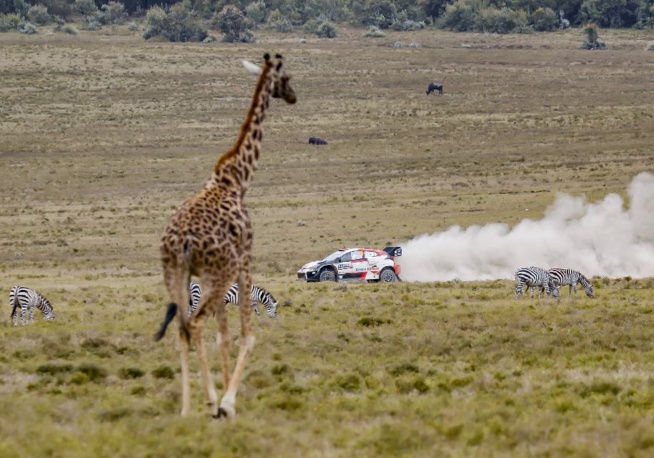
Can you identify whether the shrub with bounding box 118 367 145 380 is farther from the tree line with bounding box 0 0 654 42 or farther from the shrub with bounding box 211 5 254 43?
the tree line with bounding box 0 0 654 42

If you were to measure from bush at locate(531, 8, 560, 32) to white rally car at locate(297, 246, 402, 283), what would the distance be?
105976 mm

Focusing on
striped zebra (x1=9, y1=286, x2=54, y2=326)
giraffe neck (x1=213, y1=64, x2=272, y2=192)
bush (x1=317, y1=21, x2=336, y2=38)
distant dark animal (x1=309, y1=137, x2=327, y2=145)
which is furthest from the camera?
bush (x1=317, y1=21, x2=336, y2=38)

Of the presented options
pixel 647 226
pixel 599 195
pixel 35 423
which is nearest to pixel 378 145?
pixel 599 195

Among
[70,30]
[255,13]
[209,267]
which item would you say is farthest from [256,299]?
[255,13]

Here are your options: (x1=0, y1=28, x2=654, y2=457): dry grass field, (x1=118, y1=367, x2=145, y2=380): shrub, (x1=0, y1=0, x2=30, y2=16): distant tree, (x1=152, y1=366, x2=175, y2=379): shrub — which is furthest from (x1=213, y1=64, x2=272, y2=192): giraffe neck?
(x1=0, y1=0, x2=30, y2=16): distant tree

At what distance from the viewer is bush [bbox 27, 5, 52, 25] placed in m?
140

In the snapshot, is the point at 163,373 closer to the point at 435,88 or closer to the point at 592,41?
the point at 435,88

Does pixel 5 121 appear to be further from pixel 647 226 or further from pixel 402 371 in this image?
pixel 402 371

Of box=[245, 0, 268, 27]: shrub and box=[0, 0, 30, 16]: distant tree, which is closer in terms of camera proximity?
box=[0, 0, 30, 16]: distant tree

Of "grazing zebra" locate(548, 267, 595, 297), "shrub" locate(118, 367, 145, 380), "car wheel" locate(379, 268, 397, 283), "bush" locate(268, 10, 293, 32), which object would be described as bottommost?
"bush" locate(268, 10, 293, 32)

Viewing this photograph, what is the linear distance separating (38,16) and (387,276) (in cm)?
10532

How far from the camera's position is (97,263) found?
50.2 meters

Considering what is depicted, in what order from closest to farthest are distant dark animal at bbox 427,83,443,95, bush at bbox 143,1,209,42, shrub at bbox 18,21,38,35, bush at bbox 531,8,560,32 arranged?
distant dark animal at bbox 427,83,443,95, shrub at bbox 18,21,38,35, bush at bbox 143,1,209,42, bush at bbox 531,8,560,32

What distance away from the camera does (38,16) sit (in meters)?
140
